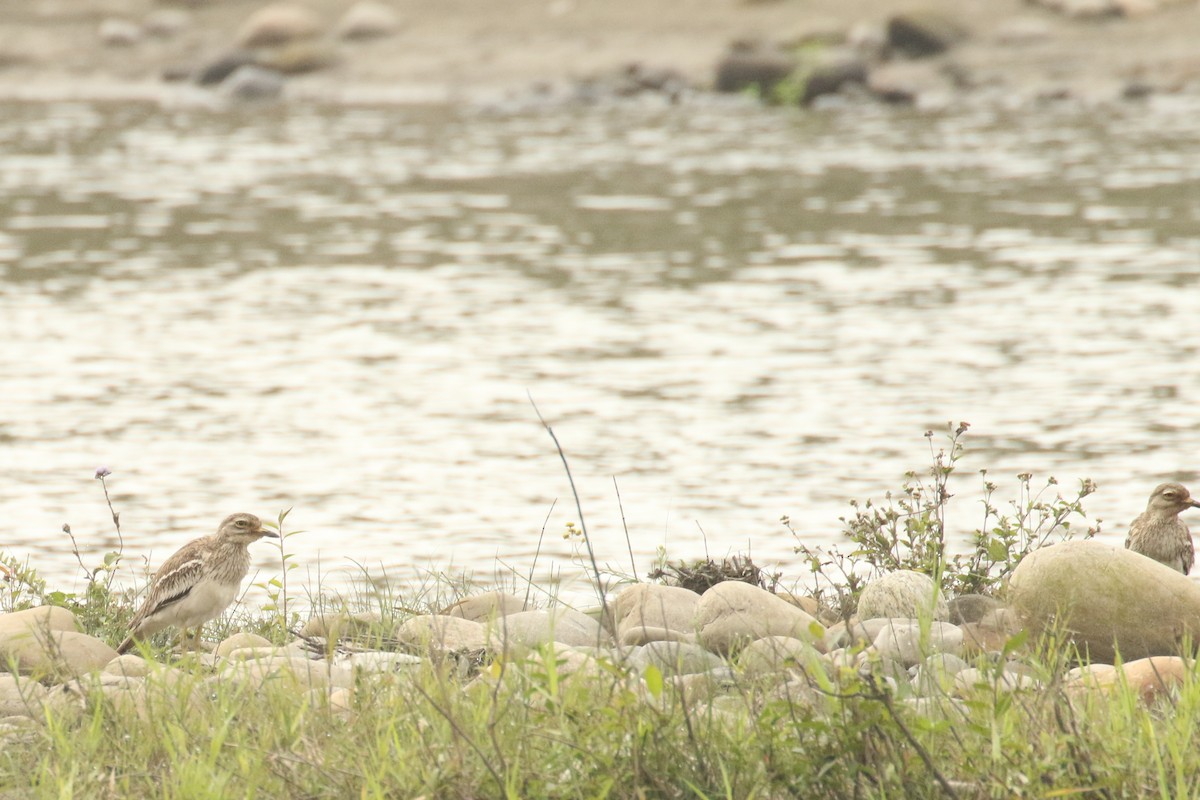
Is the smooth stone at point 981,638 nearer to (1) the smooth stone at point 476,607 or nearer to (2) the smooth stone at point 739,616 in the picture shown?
(2) the smooth stone at point 739,616

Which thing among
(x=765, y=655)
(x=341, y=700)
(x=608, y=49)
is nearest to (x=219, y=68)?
(x=608, y=49)

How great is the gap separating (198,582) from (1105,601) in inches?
122

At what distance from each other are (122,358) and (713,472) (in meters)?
5.44

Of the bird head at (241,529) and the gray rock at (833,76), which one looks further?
the gray rock at (833,76)

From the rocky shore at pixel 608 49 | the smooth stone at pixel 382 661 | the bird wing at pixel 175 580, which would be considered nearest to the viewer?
the smooth stone at pixel 382 661

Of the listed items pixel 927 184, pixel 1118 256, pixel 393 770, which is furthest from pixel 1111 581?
pixel 927 184

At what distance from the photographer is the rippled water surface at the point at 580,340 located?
9500 millimetres

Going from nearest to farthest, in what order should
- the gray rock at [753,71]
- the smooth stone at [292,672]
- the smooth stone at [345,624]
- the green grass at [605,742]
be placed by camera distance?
the green grass at [605,742] → the smooth stone at [292,672] → the smooth stone at [345,624] → the gray rock at [753,71]

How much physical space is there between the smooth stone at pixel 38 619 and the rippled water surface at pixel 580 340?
1.68m

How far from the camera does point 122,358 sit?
13438 mm

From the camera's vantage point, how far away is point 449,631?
6047mm

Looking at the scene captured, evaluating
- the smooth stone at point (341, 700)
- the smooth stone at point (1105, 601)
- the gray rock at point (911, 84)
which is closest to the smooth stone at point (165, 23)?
the gray rock at point (911, 84)

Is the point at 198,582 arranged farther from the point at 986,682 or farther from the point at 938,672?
the point at 986,682

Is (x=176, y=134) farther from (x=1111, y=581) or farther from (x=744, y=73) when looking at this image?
(x=1111, y=581)
